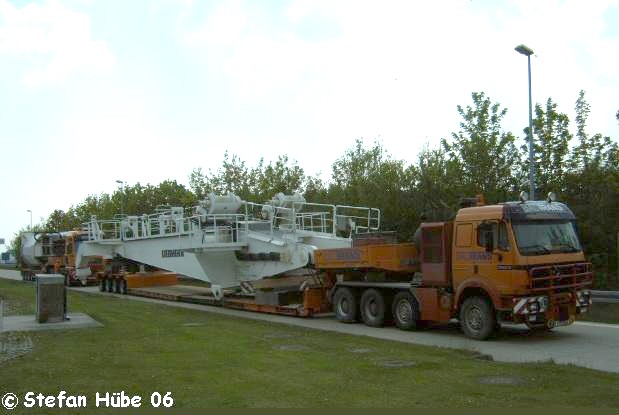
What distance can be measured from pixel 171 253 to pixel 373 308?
33.7 ft

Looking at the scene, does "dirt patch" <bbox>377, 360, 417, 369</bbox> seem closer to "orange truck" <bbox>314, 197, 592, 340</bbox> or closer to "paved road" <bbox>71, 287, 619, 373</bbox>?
"paved road" <bbox>71, 287, 619, 373</bbox>

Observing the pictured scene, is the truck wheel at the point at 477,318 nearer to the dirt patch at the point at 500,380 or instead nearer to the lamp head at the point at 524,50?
the dirt patch at the point at 500,380

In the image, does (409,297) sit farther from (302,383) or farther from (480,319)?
(302,383)

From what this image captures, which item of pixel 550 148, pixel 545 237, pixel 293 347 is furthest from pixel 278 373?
pixel 550 148

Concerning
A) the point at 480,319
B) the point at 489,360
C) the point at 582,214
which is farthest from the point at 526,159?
the point at 489,360

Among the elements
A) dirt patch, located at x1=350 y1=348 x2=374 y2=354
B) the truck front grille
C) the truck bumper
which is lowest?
dirt patch, located at x1=350 y1=348 x2=374 y2=354

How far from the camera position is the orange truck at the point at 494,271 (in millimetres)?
12898

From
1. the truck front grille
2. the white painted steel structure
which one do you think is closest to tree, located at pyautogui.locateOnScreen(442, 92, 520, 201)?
the white painted steel structure

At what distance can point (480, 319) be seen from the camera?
13.5 meters

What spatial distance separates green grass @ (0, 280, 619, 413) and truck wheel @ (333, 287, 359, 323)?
11.8ft

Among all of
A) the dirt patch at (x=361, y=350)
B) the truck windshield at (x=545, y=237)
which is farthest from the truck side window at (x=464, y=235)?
the dirt patch at (x=361, y=350)

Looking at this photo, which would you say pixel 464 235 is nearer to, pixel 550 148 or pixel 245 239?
pixel 245 239

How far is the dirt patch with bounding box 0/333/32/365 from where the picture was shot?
33.2ft

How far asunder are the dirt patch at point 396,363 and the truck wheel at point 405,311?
4.77 m
